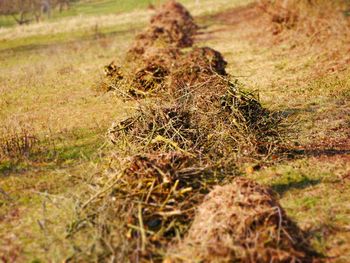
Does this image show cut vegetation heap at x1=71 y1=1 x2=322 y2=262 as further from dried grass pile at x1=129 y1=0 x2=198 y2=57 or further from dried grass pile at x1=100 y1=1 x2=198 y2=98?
dried grass pile at x1=129 y1=0 x2=198 y2=57

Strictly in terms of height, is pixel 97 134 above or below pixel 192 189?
below

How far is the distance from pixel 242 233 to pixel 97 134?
508 centimetres

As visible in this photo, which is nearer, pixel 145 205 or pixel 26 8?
pixel 145 205

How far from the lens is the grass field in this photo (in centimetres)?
558

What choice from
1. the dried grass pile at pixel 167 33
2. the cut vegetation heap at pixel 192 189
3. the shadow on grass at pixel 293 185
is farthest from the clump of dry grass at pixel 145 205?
the dried grass pile at pixel 167 33

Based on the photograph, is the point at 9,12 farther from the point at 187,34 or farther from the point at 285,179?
the point at 285,179

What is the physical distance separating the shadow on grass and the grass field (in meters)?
0.01

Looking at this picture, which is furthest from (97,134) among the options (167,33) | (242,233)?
(167,33)

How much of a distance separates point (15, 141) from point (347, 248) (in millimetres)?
5806

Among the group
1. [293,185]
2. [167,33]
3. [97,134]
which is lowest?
[167,33]

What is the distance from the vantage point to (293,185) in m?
6.51

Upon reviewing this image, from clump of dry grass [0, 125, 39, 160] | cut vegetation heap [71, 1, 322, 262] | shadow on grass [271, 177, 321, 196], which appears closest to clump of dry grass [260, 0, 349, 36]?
cut vegetation heap [71, 1, 322, 262]

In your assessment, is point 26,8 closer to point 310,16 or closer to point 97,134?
point 310,16

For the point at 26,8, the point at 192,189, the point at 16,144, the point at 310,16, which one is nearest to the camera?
the point at 192,189
